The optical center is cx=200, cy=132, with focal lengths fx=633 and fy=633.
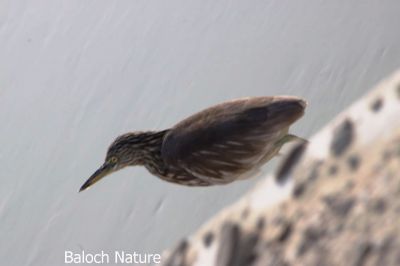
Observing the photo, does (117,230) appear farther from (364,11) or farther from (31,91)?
(364,11)

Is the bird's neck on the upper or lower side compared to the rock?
upper

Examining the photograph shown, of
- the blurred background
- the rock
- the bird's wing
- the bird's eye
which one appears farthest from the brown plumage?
the rock

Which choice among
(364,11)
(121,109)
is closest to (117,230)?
(121,109)

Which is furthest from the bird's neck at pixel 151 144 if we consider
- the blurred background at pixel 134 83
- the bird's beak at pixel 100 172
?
the blurred background at pixel 134 83

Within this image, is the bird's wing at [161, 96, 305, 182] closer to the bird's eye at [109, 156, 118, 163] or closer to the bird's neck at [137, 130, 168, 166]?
the bird's neck at [137, 130, 168, 166]

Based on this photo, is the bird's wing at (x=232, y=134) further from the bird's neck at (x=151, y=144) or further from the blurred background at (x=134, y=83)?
the blurred background at (x=134, y=83)

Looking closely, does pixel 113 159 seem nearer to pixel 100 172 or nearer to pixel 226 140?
pixel 100 172

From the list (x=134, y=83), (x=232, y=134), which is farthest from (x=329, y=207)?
(x=134, y=83)
